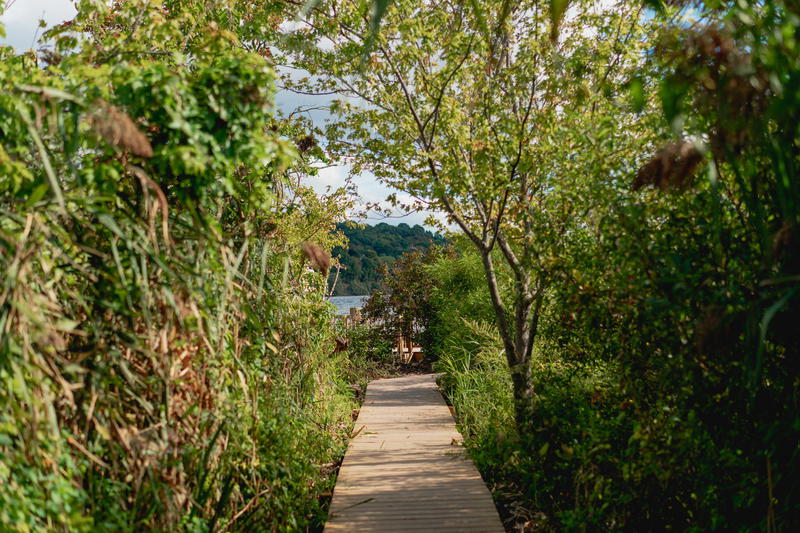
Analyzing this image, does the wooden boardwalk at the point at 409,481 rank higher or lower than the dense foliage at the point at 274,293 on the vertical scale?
lower

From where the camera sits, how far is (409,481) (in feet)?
15.0

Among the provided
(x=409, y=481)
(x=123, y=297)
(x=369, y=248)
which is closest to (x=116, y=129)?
(x=123, y=297)

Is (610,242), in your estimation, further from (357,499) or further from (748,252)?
(357,499)

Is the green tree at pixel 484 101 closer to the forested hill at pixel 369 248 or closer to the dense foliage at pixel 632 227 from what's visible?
the dense foliage at pixel 632 227

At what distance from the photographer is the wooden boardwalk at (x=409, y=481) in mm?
3744

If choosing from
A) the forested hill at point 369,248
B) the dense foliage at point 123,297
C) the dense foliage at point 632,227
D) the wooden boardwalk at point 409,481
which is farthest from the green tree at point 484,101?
the forested hill at point 369,248

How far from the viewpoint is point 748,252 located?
243 cm

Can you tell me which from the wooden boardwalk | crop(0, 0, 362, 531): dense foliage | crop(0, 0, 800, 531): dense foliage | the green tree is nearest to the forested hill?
the wooden boardwalk

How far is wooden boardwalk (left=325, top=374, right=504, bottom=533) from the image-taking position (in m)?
3.74

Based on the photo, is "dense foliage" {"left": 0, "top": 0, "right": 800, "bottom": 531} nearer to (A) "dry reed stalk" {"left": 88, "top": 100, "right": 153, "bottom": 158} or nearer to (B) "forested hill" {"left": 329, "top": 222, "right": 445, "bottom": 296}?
(A) "dry reed stalk" {"left": 88, "top": 100, "right": 153, "bottom": 158}

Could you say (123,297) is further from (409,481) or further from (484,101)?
(484,101)

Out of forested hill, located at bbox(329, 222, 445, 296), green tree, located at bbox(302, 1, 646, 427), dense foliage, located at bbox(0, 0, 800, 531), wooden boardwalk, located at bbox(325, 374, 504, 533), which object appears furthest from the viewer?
forested hill, located at bbox(329, 222, 445, 296)

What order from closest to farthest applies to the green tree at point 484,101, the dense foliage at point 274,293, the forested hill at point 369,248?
1. the dense foliage at point 274,293
2. the green tree at point 484,101
3. the forested hill at point 369,248

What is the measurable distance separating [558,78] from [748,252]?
9.62ft
